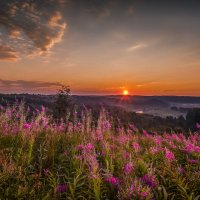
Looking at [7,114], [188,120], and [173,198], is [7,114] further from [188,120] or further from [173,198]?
[188,120]

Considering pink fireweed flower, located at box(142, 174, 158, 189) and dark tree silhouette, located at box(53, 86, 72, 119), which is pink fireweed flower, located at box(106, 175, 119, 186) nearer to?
pink fireweed flower, located at box(142, 174, 158, 189)

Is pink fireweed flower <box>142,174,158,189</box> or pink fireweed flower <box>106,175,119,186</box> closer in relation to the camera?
pink fireweed flower <box>142,174,158,189</box>

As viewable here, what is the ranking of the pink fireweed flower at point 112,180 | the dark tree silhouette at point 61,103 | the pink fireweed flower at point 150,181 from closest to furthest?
the pink fireweed flower at point 150,181
the pink fireweed flower at point 112,180
the dark tree silhouette at point 61,103

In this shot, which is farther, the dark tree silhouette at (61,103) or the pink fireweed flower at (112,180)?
the dark tree silhouette at (61,103)

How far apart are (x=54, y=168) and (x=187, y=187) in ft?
8.93

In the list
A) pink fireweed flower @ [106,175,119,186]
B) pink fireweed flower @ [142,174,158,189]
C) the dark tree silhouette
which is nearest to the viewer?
pink fireweed flower @ [142,174,158,189]

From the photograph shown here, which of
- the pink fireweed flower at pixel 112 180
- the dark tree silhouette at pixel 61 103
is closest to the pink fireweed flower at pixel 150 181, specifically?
the pink fireweed flower at pixel 112 180

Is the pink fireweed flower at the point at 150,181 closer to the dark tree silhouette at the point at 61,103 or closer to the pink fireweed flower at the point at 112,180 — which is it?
the pink fireweed flower at the point at 112,180

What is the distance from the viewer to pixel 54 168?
17.6ft

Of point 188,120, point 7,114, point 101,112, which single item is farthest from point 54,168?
point 188,120

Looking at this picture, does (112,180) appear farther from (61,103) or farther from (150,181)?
(61,103)

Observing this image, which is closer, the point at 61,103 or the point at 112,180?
the point at 112,180

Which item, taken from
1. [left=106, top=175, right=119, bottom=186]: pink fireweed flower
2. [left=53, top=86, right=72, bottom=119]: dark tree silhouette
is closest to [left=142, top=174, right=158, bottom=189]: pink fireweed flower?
[left=106, top=175, right=119, bottom=186]: pink fireweed flower

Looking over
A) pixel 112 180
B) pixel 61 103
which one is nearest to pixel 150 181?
pixel 112 180
